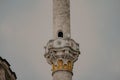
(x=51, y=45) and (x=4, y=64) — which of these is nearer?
(x=51, y=45)

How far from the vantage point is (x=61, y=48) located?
3094 centimetres

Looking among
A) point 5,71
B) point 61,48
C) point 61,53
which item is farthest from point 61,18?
point 5,71

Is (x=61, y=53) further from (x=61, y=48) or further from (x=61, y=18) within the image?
(x=61, y=18)

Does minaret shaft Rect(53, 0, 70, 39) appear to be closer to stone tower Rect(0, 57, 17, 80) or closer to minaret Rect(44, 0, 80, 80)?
minaret Rect(44, 0, 80, 80)

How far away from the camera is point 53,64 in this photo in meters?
30.9

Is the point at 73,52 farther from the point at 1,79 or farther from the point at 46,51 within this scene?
the point at 1,79

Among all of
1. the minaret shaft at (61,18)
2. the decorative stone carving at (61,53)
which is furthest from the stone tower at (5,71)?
the decorative stone carving at (61,53)

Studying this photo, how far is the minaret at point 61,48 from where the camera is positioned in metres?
30.5

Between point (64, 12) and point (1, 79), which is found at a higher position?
point (64, 12)

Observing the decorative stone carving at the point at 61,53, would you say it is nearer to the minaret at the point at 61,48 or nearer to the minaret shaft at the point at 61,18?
the minaret at the point at 61,48

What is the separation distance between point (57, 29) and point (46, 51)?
1389mm

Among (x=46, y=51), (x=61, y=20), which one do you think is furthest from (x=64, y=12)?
(x=46, y=51)

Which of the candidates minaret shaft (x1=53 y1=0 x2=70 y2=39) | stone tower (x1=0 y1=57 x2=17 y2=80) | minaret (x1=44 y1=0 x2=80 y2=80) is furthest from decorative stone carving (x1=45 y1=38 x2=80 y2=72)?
stone tower (x1=0 y1=57 x2=17 y2=80)

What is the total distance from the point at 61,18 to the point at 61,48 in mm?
1843
